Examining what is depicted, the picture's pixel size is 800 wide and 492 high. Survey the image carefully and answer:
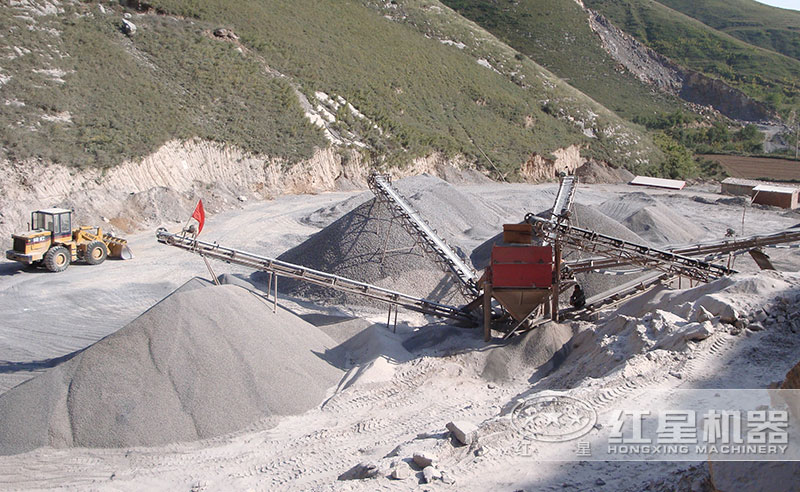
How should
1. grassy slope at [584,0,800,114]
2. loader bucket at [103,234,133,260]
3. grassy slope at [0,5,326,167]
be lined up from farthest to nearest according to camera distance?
grassy slope at [584,0,800,114], grassy slope at [0,5,326,167], loader bucket at [103,234,133,260]

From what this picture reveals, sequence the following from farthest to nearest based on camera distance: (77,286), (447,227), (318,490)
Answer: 1. (447,227)
2. (77,286)
3. (318,490)

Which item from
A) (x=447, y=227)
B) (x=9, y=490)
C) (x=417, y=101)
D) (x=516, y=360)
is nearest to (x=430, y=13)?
(x=417, y=101)

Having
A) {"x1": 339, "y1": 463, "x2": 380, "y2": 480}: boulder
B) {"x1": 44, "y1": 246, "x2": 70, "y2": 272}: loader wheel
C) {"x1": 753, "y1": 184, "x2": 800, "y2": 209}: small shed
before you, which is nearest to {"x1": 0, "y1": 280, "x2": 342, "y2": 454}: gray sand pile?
{"x1": 339, "y1": 463, "x2": 380, "y2": 480}: boulder

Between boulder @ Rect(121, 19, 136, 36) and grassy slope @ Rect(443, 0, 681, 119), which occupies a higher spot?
grassy slope @ Rect(443, 0, 681, 119)

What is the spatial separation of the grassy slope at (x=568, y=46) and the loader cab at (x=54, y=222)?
6001 cm

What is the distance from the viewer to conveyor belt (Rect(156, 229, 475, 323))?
14.3m

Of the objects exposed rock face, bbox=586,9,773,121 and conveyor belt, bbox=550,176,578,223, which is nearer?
conveyor belt, bbox=550,176,578,223

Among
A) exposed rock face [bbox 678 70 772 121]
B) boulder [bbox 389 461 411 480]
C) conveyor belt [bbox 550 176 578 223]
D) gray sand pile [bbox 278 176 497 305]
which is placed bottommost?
boulder [bbox 389 461 411 480]

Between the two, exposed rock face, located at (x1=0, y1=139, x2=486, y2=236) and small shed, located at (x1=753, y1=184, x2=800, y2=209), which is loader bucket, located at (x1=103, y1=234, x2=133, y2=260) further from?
small shed, located at (x1=753, y1=184, x2=800, y2=209)

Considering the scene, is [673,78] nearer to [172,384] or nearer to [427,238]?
[427,238]

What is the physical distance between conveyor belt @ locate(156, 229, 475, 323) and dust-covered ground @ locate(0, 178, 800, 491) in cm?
53

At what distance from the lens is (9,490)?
958cm

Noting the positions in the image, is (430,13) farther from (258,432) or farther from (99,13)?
(258,432)

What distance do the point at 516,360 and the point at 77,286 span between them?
522 inches
